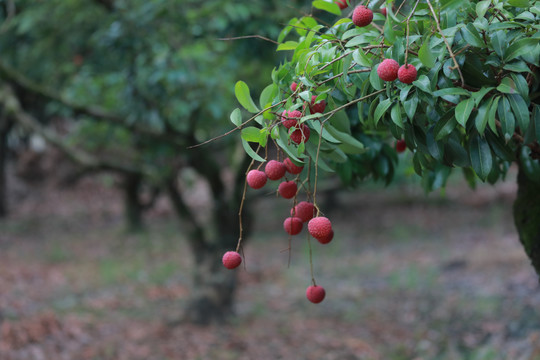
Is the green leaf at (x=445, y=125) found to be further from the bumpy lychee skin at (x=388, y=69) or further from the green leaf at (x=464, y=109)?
the bumpy lychee skin at (x=388, y=69)

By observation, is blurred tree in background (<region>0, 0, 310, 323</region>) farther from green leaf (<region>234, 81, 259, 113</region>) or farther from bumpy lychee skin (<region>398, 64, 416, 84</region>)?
bumpy lychee skin (<region>398, 64, 416, 84</region>)

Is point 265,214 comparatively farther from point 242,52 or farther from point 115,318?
point 242,52

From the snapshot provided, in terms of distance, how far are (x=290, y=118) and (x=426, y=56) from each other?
0.31 metres

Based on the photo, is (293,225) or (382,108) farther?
(293,225)

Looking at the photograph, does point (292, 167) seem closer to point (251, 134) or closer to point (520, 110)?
point (251, 134)

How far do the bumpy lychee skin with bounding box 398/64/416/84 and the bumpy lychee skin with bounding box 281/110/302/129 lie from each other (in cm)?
23

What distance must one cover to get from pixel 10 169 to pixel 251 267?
8842mm

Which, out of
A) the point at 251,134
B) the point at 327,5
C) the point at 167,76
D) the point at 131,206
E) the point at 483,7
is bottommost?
the point at 131,206

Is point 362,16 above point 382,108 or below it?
above

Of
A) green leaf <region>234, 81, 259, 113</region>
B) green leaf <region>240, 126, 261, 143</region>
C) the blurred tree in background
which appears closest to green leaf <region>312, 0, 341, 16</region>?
green leaf <region>234, 81, 259, 113</region>

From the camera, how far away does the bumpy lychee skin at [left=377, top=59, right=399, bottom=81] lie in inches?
42.9

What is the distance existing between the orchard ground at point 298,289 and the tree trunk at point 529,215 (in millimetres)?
1685

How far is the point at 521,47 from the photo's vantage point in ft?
3.59

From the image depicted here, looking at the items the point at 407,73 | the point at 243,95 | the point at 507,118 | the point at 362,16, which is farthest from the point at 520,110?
the point at 243,95
